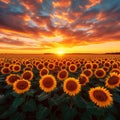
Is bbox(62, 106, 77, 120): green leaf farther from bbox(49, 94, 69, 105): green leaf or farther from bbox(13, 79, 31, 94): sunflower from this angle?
bbox(13, 79, 31, 94): sunflower

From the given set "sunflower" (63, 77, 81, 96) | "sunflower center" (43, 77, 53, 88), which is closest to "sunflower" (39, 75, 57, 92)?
"sunflower center" (43, 77, 53, 88)

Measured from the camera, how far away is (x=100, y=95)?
6770mm

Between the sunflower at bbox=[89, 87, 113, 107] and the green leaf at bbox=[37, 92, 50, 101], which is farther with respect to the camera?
the green leaf at bbox=[37, 92, 50, 101]

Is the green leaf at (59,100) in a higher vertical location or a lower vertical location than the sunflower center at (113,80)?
lower

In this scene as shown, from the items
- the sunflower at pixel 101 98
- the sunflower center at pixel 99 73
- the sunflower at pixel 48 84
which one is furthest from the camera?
A: the sunflower center at pixel 99 73

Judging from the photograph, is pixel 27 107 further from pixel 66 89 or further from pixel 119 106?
pixel 119 106

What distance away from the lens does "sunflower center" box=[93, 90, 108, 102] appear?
6.66 m

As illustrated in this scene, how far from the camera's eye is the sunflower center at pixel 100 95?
6.66 m

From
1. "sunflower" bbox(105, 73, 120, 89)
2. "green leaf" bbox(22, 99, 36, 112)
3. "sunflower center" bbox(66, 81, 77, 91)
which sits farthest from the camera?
"sunflower" bbox(105, 73, 120, 89)

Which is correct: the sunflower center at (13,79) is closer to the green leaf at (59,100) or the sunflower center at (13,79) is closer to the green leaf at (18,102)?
the green leaf at (18,102)

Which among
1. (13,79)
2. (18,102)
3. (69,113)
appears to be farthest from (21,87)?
(69,113)

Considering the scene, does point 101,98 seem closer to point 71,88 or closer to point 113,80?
point 71,88

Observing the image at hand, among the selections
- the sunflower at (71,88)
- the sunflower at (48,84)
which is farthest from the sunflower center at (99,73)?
the sunflower at (71,88)

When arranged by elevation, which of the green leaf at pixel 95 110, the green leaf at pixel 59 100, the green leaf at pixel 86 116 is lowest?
the green leaf at pixel 86 116
